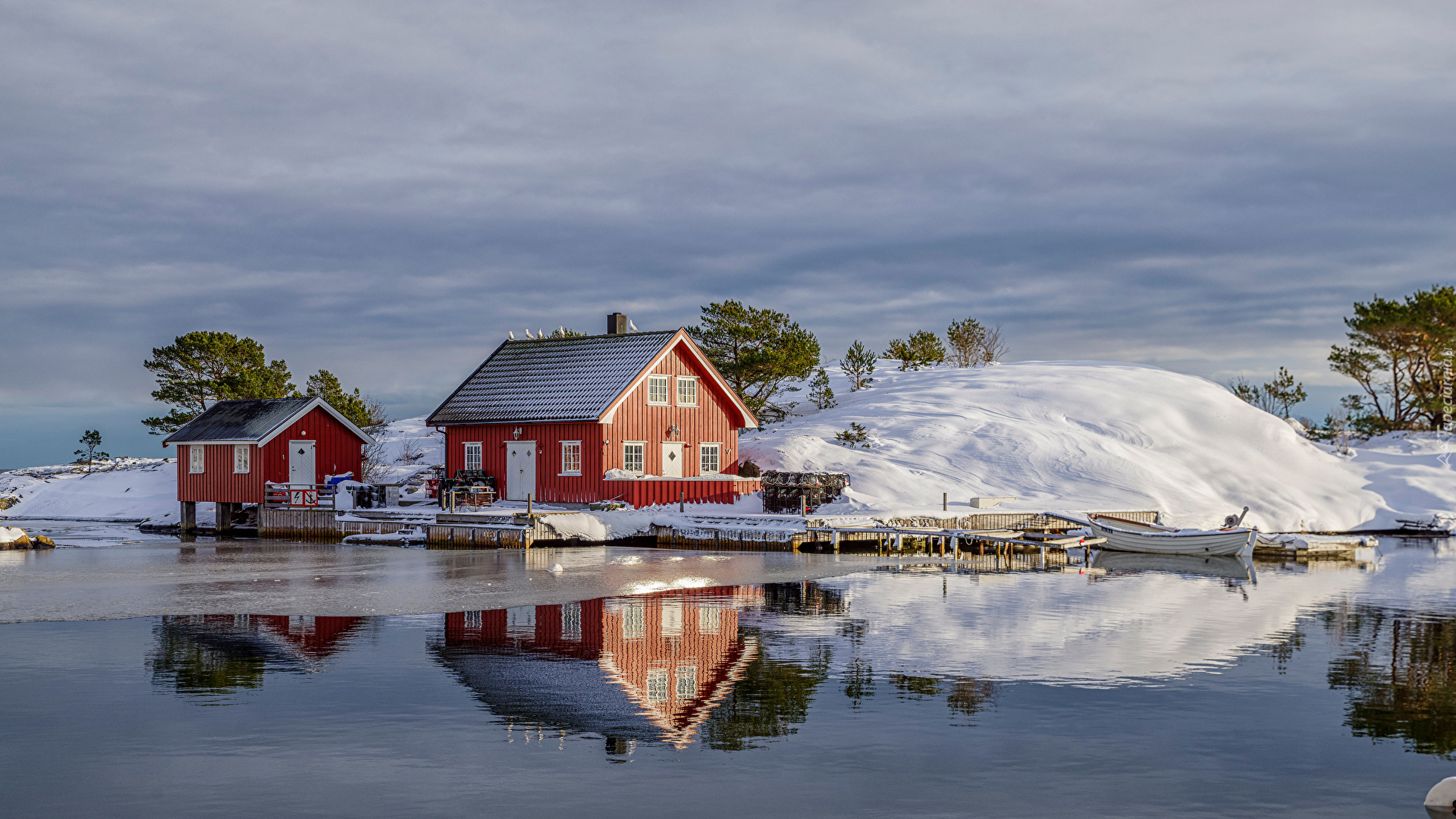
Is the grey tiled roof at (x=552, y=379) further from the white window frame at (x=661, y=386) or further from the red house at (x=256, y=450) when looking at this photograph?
the red house at (x=256, y=450)

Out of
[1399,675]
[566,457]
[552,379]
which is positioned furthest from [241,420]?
[1399,675]

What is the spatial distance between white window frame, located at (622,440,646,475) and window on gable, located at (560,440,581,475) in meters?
1.68

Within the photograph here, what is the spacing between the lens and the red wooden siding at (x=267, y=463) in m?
52.3

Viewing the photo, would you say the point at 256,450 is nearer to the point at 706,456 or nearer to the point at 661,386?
the point at 661,386

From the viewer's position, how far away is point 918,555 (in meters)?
42.1

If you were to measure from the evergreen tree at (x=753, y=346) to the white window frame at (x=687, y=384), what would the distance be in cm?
1045

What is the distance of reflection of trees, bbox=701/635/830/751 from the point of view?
1388cm

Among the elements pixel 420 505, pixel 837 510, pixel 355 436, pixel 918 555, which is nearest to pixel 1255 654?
pixel 918 555

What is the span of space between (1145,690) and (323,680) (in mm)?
10596

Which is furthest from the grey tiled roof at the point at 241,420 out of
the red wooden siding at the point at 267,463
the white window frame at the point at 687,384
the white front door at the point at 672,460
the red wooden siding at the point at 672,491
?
the white window frame at the point at 687,384

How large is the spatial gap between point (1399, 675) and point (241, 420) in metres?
47.0

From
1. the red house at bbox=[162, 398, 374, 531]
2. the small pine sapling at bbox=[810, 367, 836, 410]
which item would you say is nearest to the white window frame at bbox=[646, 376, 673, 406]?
the red house at bbox=[162, 398, 374, 531]

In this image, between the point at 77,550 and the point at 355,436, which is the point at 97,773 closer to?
the point at 77,550

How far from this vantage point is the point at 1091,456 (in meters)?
60.2
